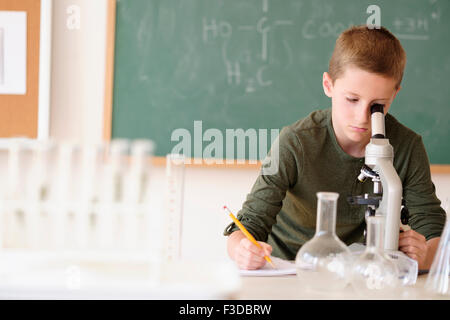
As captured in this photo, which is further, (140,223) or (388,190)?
(388,190)

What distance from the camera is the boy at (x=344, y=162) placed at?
1278 millimetres

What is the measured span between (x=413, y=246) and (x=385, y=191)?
0.17 metres

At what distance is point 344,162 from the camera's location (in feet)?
4.83

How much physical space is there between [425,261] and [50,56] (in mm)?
1784

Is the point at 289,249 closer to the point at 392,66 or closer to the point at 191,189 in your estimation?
the point at 392,66

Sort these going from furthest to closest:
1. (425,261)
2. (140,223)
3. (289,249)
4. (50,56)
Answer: (50,56) < (289,249) < (425,261) < (140,223)

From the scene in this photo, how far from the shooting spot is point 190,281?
2.49 feet

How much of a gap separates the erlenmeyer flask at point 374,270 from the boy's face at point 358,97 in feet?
1.34

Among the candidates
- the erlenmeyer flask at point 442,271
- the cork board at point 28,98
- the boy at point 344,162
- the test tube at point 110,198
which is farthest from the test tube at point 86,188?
the cork board at point 28,98

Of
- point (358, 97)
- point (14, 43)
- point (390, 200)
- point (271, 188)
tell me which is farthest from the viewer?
point (14, 43)
